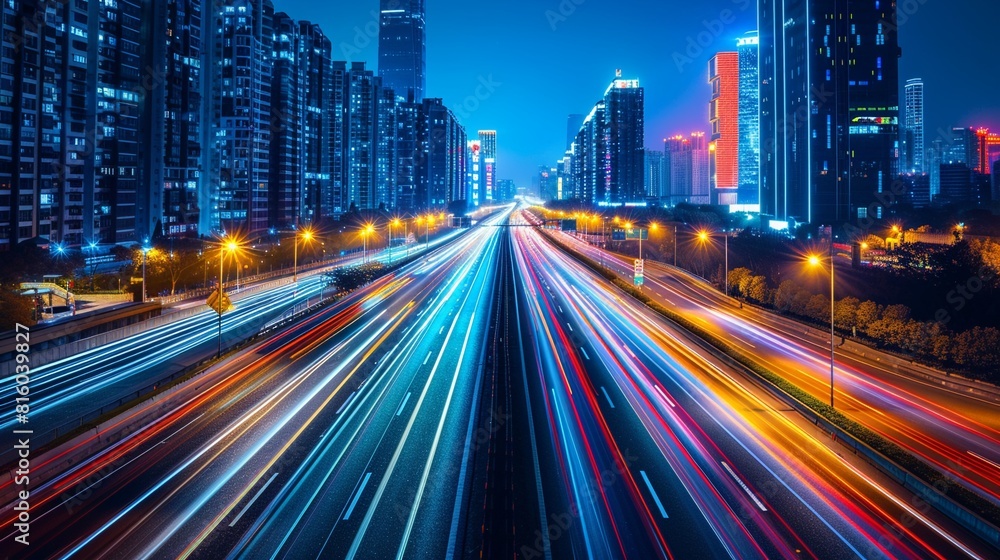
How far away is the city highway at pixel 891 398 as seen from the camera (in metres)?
15.8

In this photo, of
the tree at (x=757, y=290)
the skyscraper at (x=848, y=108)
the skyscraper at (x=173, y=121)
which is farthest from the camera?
the skyscraper at (x=848, y=108)

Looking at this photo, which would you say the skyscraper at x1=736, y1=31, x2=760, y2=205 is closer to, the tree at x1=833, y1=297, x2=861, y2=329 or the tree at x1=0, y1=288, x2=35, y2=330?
the tree at x1=833, y1=297, x2=861, y2=329

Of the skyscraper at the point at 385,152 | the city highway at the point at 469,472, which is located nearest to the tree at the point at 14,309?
the city highway at the point at 469,472

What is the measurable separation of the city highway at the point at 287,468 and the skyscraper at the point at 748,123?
508 feet

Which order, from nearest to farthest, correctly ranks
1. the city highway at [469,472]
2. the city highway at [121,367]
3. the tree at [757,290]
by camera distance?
the city highway at [469,472], the city highway at [121,367], the tree at [757,290]

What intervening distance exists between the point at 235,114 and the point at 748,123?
153 metres

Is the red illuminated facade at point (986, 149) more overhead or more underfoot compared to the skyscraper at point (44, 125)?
more overhead

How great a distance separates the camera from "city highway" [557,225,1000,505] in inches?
622

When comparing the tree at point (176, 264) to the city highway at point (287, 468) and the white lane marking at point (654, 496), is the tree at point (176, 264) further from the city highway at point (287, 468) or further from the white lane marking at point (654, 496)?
the white lane marking at point (654, 496)

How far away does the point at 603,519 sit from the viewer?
40.3ft

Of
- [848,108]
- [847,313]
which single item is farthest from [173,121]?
[848,108]

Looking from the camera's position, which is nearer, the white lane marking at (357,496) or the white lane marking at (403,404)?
the white lane marking at (357,496)

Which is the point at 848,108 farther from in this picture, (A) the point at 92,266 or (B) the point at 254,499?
(B) the point at 254,499

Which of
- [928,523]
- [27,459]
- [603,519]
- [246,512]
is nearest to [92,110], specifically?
[27,459]
